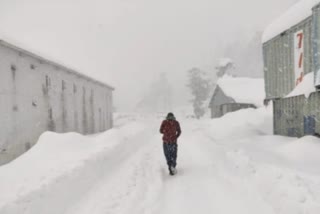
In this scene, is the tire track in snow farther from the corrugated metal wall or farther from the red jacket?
the corrugated metal wall

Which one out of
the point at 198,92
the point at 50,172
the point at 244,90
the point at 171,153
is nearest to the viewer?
the point at 50,172

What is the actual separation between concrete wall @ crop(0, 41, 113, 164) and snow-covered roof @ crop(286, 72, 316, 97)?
12146mm

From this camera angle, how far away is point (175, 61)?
595ft

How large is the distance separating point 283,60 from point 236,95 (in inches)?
939

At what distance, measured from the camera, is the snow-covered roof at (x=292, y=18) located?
45.3 ft

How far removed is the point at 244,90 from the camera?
41.5m

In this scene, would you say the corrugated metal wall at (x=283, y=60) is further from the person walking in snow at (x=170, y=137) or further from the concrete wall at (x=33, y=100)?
the concrete wall at (x=33, y=100)

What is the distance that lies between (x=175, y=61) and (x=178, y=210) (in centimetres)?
17654

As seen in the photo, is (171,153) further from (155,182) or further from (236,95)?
(236,95)

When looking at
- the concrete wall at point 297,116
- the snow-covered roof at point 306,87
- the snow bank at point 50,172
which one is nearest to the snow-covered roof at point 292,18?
the snow-covered roof at point 306,87

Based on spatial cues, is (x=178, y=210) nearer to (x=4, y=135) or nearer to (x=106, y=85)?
(x=4, y=135)

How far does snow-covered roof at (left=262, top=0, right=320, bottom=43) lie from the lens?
45.3 feet

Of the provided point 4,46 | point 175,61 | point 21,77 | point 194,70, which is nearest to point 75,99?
point 21,77

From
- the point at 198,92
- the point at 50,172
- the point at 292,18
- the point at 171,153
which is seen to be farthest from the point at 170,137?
the point at 198,92
